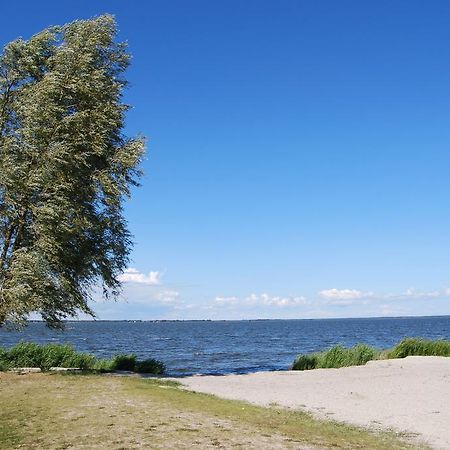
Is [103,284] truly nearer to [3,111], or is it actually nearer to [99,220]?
[99,220]

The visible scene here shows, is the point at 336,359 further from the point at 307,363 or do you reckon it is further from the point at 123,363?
the point at 123,363

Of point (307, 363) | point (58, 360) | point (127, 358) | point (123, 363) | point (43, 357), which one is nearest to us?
point (43, 357)

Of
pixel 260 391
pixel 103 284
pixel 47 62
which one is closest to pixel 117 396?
pixel 260 391

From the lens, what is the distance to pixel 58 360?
30.9 m

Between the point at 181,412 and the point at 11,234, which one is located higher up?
the point at 11,234

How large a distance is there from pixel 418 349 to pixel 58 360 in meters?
23.3

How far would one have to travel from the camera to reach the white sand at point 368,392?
1619cm

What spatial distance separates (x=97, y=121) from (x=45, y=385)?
1203 cm

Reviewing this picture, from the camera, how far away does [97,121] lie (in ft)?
84.8

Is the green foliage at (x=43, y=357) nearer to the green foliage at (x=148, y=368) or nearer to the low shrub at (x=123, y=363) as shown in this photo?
the low shrub at (x=123, y=363)

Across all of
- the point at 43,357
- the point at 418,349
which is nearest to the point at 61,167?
the point at 43,357

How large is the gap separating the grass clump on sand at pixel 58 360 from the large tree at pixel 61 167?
543cm

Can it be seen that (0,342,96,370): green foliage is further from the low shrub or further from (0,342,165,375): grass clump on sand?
the low shrub

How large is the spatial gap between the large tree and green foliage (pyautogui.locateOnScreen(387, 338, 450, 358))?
20.1m
